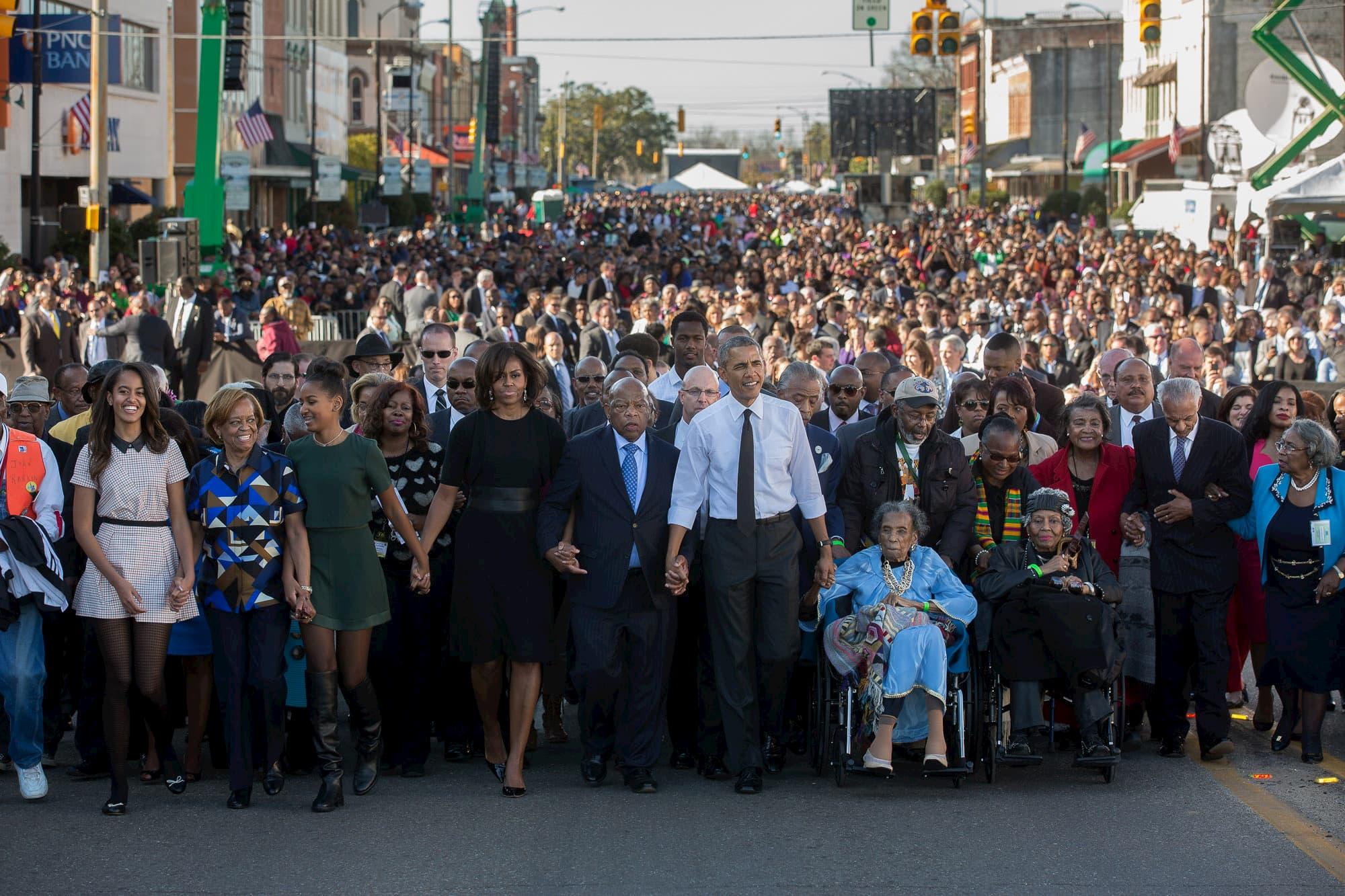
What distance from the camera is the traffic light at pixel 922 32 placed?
24062 millimetres

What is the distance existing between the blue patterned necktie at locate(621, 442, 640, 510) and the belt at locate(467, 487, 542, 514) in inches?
17.4

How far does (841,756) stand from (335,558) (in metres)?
2.38

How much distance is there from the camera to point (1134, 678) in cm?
886

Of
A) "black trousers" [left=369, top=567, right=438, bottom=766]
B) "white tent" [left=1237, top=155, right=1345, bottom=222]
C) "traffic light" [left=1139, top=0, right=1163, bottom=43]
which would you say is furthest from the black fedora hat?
"white tent" [left=1237, top=155, right=1345, bottom=222]

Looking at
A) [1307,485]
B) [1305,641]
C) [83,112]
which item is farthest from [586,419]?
[83,112]

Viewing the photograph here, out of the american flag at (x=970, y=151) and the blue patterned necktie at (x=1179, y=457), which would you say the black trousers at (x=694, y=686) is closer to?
the blue patterned necktie at (x=1179, y=457)

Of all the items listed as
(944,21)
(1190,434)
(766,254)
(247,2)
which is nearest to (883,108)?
(766,254)

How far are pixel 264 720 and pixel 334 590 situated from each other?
0.70m

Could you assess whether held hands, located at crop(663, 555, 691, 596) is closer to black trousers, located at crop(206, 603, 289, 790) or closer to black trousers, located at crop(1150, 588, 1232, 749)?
black trousers, located at crop(206, 603, 289, 790)

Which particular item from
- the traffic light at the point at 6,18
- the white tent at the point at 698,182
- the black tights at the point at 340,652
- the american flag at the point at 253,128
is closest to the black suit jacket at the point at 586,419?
the black tights at the point at 340,652

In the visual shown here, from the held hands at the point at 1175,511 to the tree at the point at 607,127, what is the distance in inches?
6723

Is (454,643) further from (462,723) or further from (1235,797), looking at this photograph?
(1235,797)

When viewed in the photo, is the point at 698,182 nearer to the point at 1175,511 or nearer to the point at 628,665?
the point at 1175,511

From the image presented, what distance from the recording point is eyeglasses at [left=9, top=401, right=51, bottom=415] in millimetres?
8961
